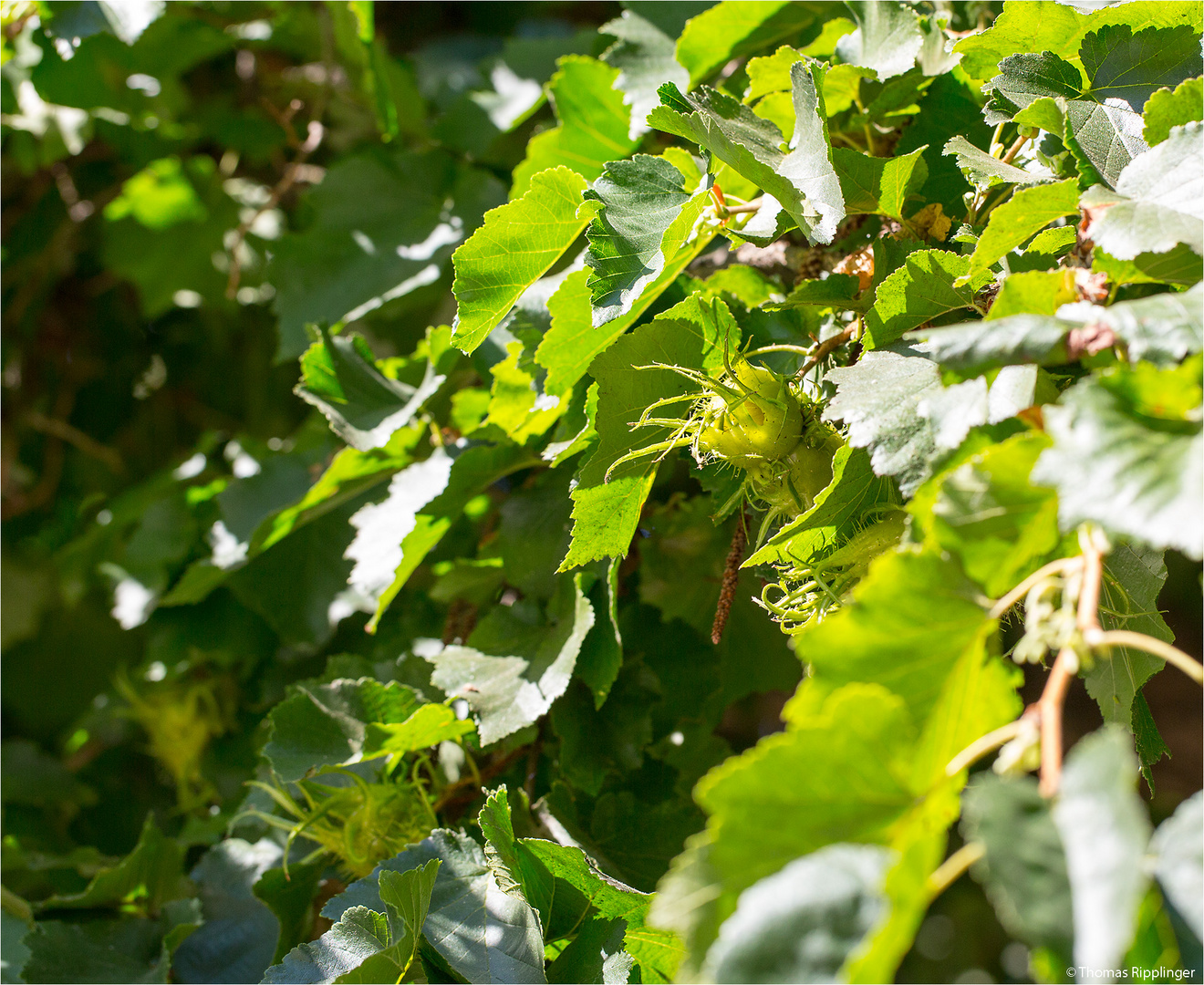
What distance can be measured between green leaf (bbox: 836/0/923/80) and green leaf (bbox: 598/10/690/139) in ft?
0.56

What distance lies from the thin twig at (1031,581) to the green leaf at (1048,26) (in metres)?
0.37

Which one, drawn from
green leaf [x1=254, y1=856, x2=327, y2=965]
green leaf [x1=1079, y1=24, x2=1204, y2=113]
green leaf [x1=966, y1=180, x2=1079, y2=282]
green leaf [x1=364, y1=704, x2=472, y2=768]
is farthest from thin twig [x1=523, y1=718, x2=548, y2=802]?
green leaf [x1=1079, y1=24, x2=1204, y2=113]

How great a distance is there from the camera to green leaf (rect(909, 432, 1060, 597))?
0.41 metres

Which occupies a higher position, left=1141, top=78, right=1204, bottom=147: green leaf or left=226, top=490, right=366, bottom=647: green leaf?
left=1141, top=78, right=1204, bottom=147: green leaf

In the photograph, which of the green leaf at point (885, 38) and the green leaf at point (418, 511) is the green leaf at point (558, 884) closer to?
the green leaf at point (418, 511)

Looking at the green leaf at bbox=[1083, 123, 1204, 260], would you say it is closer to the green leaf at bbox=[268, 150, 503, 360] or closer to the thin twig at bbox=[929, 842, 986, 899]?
the thin twig at bbox=[929, 842, 986, 899]

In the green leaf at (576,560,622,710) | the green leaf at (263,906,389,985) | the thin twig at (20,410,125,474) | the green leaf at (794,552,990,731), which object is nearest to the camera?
the green leaf at (794,552,990,731)

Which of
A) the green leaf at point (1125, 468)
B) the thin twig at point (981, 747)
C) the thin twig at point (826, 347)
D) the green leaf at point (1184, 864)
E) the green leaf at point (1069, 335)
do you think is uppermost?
the green leaf at point (1069, 335)

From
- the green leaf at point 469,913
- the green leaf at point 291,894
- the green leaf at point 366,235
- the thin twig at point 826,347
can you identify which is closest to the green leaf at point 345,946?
the green leaf at point 469,913

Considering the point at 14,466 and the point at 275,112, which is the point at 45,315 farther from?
the point at 275,112

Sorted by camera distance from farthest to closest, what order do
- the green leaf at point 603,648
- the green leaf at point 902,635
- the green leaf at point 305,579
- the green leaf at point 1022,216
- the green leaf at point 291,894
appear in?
1. the green leaf at point 305,579
2. the green leaf at point 291,894
3. the green leaf at point 603,648
4. the green leaf at point 1022,216
5. the green leaf at point 902,635

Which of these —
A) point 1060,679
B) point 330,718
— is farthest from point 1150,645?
point 330,718

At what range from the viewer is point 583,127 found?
34.3 inches

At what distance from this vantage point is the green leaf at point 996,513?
1.33 feet
